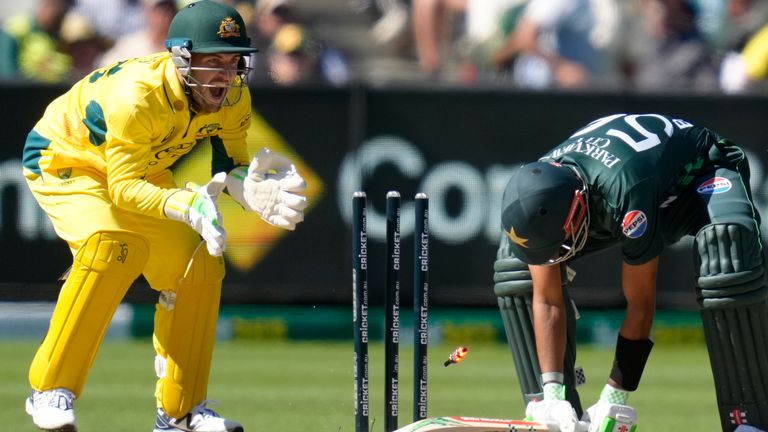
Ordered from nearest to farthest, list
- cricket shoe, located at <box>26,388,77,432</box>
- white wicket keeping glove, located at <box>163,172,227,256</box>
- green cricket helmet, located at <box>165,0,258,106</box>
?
white wicket keeping glove, located at <box>163,172,227,256</box> → cricket shoe, located at <box>26,388,77,432</box> → green cricket helmet, located at <box>165,0,258,106</box>

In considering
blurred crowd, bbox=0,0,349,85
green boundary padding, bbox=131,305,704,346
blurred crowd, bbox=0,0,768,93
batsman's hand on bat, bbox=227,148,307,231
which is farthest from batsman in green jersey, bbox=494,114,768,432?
blurred crowd, bbox=0,0,349,85

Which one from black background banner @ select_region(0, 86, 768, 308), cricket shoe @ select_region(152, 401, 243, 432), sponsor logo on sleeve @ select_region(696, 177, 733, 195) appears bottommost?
cricket shoe @ select_region(152, 401, 243, 432)

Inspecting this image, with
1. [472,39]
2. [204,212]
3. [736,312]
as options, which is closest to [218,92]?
[204,212]

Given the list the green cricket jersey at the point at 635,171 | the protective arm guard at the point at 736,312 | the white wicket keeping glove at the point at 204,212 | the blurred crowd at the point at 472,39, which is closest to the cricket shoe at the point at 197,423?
the white wicket keeping glove at the point at 204,212

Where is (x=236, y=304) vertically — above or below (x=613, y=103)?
below

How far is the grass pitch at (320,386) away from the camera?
7.00 meters

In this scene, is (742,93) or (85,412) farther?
(742,93)

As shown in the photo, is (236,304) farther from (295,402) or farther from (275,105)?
(295,402)

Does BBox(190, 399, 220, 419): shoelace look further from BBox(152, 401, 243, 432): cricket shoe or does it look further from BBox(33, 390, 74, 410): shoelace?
BBox(33, 390, 74, 410): shoelace

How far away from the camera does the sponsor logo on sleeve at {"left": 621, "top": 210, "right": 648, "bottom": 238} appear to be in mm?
5258

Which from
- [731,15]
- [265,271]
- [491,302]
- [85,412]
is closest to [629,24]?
[731,15]

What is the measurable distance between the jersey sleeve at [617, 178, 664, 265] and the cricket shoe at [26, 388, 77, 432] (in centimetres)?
236

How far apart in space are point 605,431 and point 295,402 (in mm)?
2396

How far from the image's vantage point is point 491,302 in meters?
9.77
